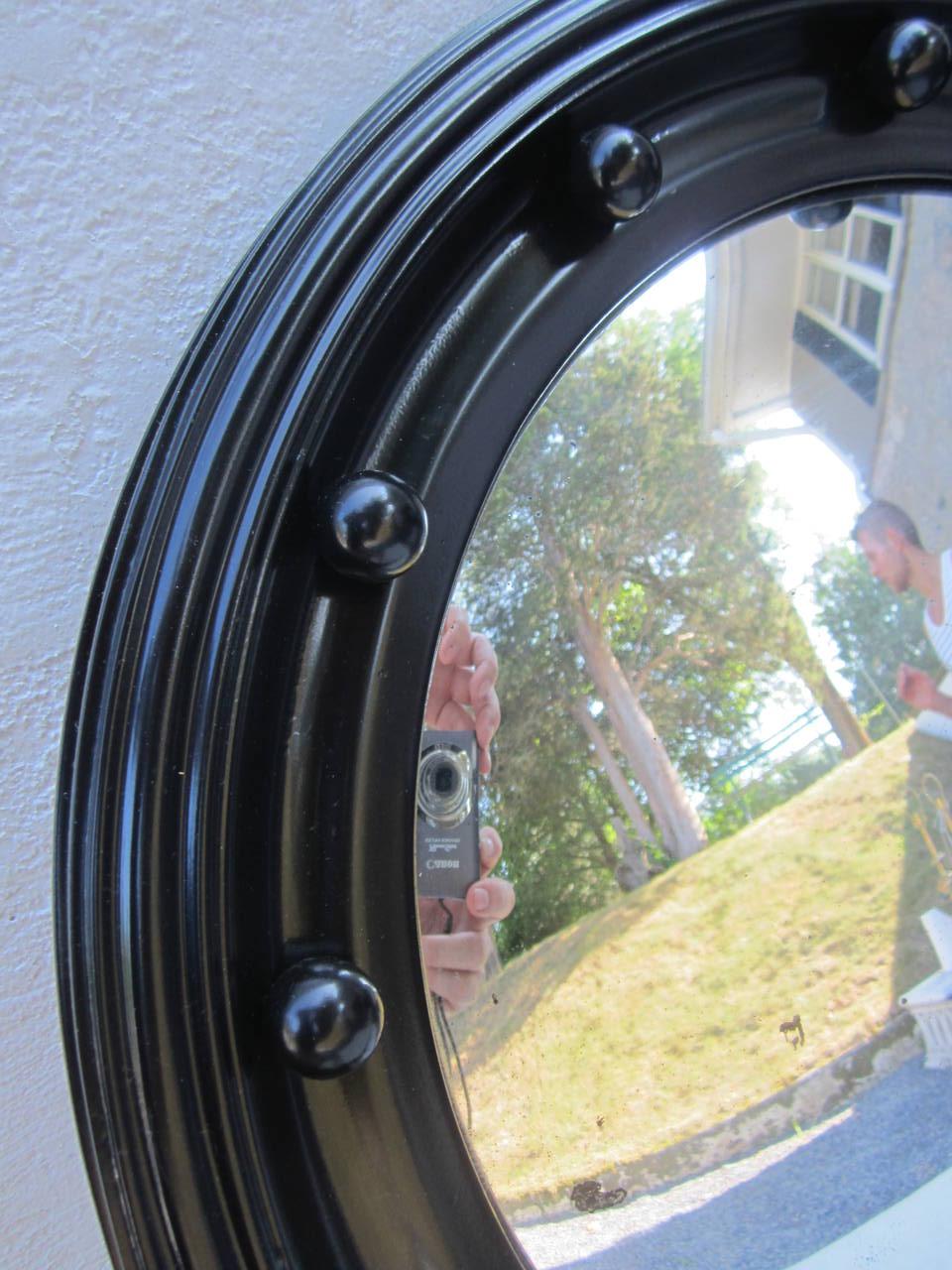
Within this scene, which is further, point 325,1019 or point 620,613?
point 620,613

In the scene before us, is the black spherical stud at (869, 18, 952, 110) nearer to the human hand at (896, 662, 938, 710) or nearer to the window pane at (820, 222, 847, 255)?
the window pane at (820, 222, 847, 255)

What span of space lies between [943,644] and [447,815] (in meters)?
0.22

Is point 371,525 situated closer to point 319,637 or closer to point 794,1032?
point 319,637

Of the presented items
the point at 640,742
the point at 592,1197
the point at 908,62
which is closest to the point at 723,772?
the point at 640,742

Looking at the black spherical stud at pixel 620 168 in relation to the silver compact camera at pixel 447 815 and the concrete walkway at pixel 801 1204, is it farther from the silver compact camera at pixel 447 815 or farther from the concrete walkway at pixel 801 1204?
the concrete walkway at pixel 801 1204

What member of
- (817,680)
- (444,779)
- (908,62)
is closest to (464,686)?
(444,779)

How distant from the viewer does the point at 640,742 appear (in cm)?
33

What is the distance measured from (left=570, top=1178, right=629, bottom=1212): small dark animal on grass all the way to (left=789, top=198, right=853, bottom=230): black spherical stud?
0.33m

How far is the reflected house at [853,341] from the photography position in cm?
36

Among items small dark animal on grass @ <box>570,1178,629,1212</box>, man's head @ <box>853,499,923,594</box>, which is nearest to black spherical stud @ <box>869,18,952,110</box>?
man's head @ <box>853,499,923,594</box>

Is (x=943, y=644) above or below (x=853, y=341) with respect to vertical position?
below

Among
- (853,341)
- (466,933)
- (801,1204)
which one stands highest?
(853,341)

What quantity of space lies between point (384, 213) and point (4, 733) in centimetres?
17

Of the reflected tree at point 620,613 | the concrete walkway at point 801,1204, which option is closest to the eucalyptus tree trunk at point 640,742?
the reflected tree at point 620,613
